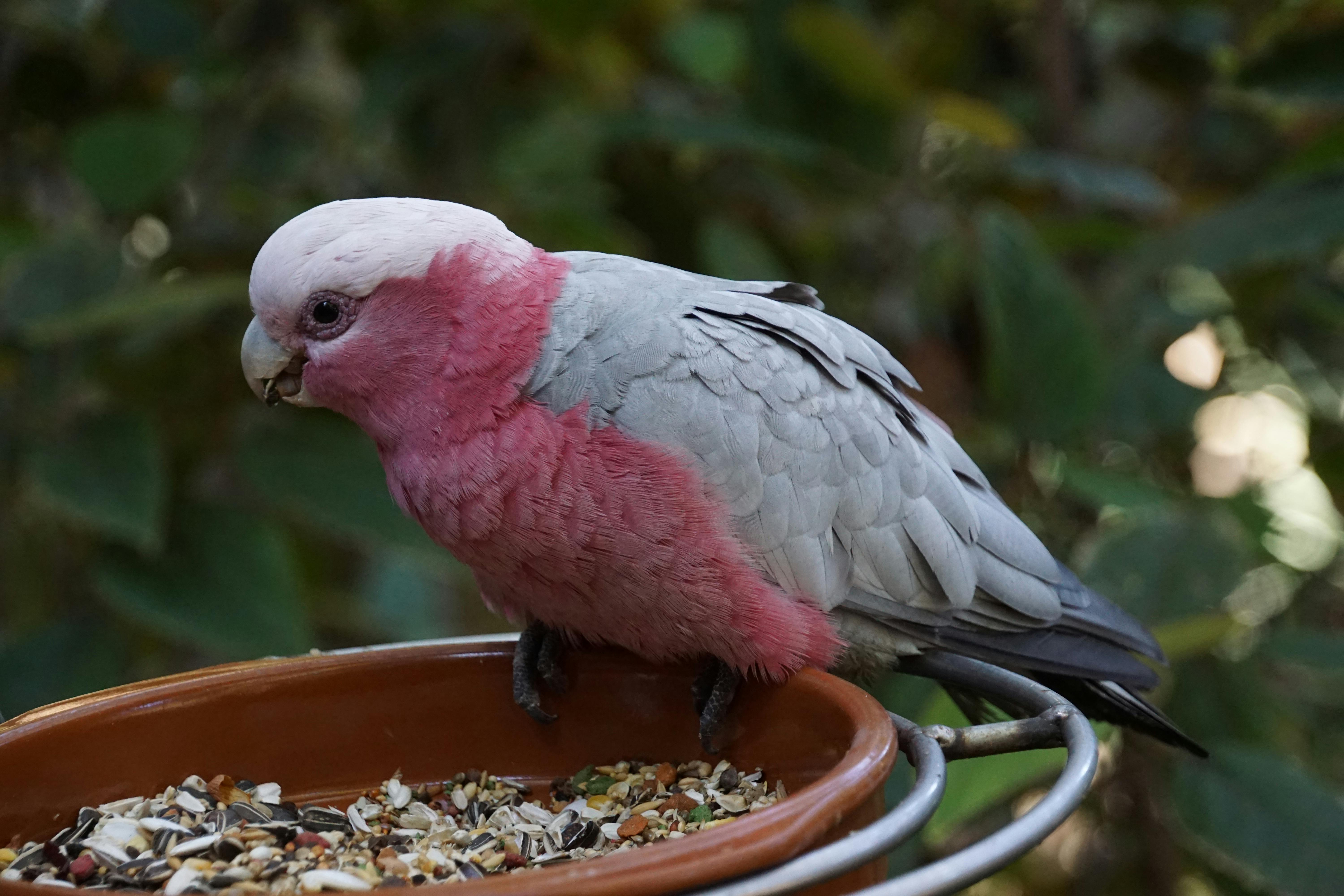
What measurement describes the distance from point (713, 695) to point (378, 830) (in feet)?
0.98

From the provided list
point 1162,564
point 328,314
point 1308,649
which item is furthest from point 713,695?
point 1308,649

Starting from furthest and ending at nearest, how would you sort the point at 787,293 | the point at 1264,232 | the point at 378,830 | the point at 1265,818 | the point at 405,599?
the point at 405,599 < the point at 1264,232 < the point at 1265,818 < the point at 787,293 < the point at 378,830

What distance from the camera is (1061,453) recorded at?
1837 mm

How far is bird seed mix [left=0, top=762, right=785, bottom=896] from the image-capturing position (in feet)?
2.61

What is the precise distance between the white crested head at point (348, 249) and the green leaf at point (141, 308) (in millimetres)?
625

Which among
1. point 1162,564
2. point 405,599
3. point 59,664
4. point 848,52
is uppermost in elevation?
point 848,52

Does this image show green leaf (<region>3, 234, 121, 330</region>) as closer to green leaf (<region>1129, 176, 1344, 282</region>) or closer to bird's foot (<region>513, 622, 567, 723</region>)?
A: bird's foot (<region>513, 622, 567, 723</region>)

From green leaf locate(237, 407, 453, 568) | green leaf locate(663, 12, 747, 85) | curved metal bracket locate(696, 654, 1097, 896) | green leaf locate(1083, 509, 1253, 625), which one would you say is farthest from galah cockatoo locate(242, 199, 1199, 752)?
green leaf locate(663, 12, 747, 85)

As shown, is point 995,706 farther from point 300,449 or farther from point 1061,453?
point 300,449

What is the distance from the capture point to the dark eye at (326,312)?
1021 millimetres

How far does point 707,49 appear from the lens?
253 cm

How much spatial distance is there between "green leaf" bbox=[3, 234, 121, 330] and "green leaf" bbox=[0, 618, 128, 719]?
0.47 meters

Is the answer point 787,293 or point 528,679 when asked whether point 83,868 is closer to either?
point 528,679

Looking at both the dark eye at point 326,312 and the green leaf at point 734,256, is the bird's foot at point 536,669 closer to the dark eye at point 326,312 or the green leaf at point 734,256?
the dark eye at point 326,312
